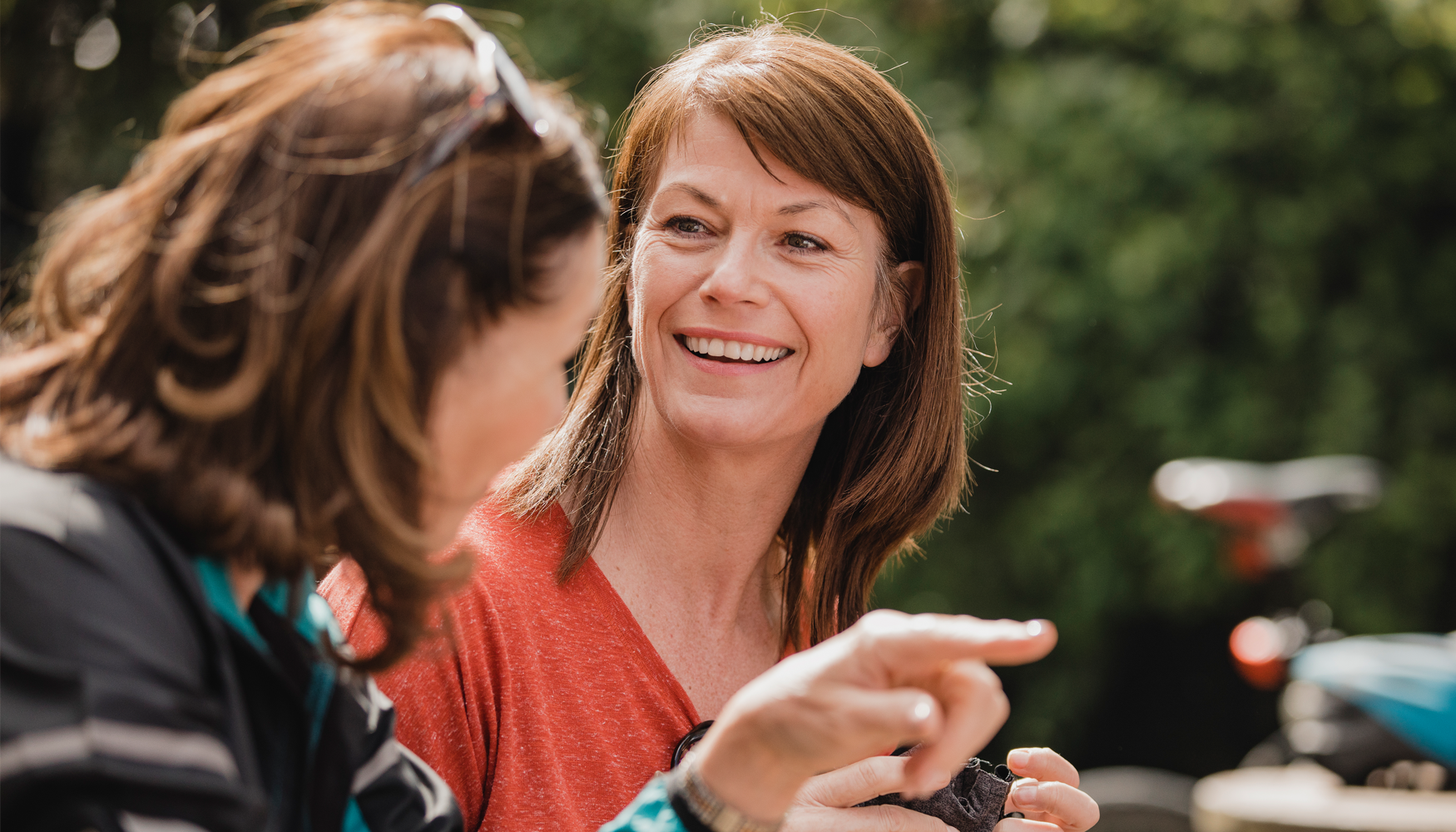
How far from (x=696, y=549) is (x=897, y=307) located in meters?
0.55

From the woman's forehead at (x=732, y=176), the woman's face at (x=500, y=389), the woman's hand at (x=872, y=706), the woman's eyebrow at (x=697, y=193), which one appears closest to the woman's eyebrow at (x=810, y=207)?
the woman's forehead at (x=732, y=176)

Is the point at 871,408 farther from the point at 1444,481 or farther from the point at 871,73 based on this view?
the point at 1444,481

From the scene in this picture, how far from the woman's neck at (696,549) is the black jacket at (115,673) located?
935mm

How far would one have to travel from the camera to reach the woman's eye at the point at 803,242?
1995 millimetres

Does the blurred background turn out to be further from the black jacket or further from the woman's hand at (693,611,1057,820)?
the black jacket

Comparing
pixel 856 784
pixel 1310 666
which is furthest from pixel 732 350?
pixel 1310 666

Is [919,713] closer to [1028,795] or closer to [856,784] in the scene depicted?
[856,784]

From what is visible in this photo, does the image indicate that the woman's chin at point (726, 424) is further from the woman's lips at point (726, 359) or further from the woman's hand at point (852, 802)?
the woman's hand at point (852, 802)

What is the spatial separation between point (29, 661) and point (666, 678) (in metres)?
1.11

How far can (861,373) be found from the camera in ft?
7.57

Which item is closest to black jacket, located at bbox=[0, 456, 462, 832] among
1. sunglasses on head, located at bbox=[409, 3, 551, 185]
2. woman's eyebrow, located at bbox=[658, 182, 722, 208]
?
sunglasses on head, located at bbox=[409, 3, 551, 185]

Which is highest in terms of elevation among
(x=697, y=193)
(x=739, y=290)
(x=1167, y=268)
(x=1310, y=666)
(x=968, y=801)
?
(x=697, y=193)

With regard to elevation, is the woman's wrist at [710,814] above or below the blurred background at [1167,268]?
above

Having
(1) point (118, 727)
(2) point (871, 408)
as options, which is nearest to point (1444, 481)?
(2) point (871, 408)
